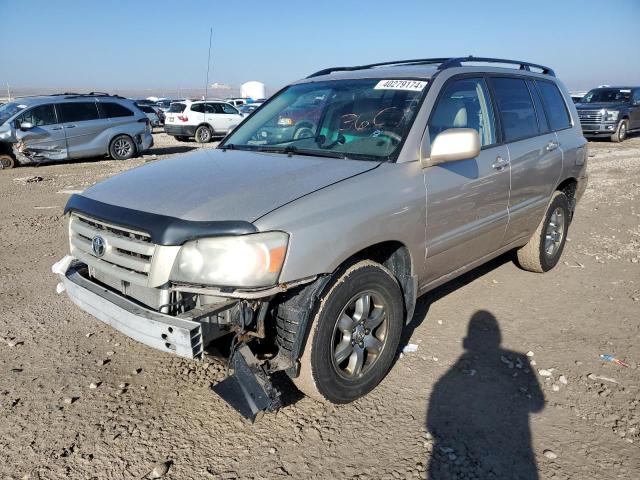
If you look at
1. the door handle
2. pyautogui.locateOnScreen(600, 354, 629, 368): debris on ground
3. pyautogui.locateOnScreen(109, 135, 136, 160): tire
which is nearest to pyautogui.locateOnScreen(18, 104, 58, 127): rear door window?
pyautogui.locateOnScreen(109, 135, 136, 160): tire

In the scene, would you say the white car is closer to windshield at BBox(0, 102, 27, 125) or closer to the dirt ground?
windshield at BBox(0, 102, 27, 125)

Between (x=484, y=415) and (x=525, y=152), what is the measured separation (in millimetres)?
2245

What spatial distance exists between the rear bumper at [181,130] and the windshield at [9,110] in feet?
22.9

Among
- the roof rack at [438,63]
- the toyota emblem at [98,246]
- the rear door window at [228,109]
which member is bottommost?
the rear door window at [228,109]

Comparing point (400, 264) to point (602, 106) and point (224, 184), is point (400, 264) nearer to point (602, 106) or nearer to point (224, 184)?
point (224, 184)

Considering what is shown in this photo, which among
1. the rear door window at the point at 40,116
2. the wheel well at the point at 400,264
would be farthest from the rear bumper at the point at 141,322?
the rear door window at the point at 40,116

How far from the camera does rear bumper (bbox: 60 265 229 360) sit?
2332mm

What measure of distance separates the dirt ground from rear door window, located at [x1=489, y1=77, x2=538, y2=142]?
144 centimetres

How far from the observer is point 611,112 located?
17156 mm

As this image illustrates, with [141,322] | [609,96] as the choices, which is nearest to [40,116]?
[141,322]

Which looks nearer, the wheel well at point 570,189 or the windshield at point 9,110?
the wheel well at point 570,189

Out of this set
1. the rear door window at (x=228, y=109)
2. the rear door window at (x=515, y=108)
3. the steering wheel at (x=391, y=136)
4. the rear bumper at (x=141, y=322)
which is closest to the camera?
the rear bumper at (x=141, y=322)

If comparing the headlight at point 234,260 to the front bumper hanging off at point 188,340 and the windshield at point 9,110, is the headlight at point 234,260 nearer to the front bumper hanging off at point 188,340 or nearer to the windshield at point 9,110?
the front bumper hanging off at point 188,340

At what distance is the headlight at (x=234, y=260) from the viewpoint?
2365mm
